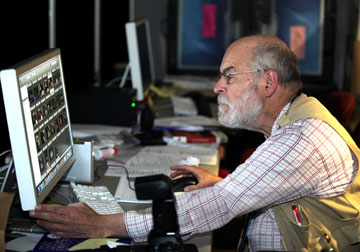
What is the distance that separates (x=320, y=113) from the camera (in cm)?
179

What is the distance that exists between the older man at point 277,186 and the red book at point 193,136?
107 centimetres

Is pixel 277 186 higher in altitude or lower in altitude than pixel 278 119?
lower

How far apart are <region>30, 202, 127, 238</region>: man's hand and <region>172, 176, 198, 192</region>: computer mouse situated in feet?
1.60

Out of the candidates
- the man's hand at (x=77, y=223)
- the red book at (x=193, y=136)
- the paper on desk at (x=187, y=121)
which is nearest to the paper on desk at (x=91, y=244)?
the man's hand at (x=77, y=223)

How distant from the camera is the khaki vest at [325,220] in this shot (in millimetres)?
1723

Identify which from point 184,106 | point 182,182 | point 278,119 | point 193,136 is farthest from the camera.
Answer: point 184,106

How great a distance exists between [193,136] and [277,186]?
1464mm

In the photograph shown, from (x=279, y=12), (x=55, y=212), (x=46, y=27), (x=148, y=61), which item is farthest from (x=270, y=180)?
(x=279, y=12)

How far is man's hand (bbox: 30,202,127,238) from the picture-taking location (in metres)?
1.63

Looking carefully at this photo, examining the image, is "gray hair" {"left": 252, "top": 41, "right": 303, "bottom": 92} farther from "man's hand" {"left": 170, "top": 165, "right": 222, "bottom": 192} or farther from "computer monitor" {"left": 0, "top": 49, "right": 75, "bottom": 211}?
"computer monitor" {"left": 0, "top": 49, "right": 75, "bottom": 211}

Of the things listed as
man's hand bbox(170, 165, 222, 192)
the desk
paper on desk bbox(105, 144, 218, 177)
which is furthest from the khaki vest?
paper on desk bbox(105, 144, 218, 177)

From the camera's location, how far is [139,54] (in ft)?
11.4

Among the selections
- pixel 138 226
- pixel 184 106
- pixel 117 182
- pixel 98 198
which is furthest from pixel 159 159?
pixel 184 106

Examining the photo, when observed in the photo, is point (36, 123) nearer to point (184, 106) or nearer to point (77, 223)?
point (77, 223)
